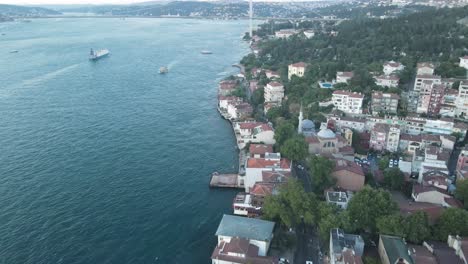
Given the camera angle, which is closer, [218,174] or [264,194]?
[264,194]

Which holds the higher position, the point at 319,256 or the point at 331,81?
the point at 331,81

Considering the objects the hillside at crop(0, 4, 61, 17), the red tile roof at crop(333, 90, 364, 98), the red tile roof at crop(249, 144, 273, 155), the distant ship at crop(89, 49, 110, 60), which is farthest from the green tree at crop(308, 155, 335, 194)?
the hillside at crop(0, 4, 61, 17)

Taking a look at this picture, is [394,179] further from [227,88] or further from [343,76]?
[227,88]

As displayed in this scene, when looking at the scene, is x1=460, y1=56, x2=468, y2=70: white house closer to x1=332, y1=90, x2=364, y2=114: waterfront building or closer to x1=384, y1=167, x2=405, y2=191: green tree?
x1=332, y1=90, x2=364, y2=114: waterfront building

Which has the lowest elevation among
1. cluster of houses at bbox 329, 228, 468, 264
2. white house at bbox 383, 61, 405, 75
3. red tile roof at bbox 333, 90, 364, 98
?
cluster of houses at bbox 329, 228, 468, 264

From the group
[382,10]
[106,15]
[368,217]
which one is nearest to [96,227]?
[368,217]

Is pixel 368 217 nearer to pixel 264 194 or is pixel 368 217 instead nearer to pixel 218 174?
pixel 264 194

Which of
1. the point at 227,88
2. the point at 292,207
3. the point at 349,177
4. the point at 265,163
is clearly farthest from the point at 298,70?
the point at 292,207
